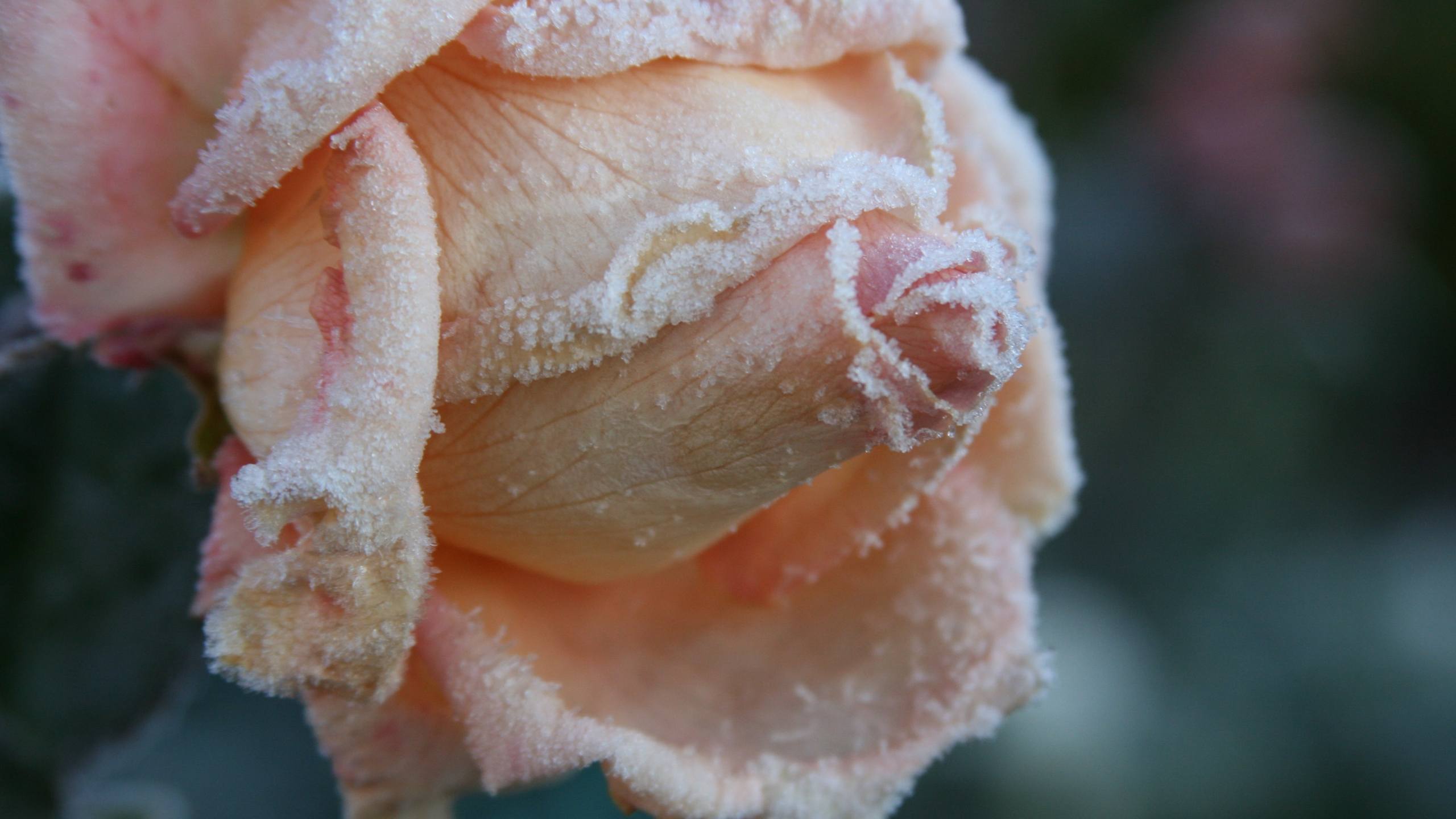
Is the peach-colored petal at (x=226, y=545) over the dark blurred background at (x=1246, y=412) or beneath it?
over

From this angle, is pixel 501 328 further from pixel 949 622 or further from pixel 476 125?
pixel 949 622

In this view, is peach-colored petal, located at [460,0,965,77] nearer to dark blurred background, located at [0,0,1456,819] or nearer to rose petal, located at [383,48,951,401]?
rose petal, located at [383,48,951,401]

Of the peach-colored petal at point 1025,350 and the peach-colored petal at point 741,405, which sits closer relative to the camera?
the peach-colored petal at point 741,405

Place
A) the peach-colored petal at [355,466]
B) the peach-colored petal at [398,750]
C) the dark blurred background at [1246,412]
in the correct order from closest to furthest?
the peach-colored petal at [355,466] < the peach-colored petal at [398,750] < the dark blurred background at [1246,412]

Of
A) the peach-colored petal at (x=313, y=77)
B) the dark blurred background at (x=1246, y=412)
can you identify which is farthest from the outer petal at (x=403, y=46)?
the dark blurred background at (x=1246, y=412)

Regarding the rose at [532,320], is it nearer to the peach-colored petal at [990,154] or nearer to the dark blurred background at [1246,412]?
the peach-colored petal at [990,154]

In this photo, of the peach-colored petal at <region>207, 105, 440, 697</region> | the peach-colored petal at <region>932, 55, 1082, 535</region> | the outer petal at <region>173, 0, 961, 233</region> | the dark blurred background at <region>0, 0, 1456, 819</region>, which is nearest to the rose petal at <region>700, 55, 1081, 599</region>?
the peach-colored petal at <region>932, 55, 1082, 535</region>

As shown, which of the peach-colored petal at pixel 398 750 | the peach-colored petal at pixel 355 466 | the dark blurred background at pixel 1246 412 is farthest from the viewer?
the dark blurred background at pixel 1246 412
